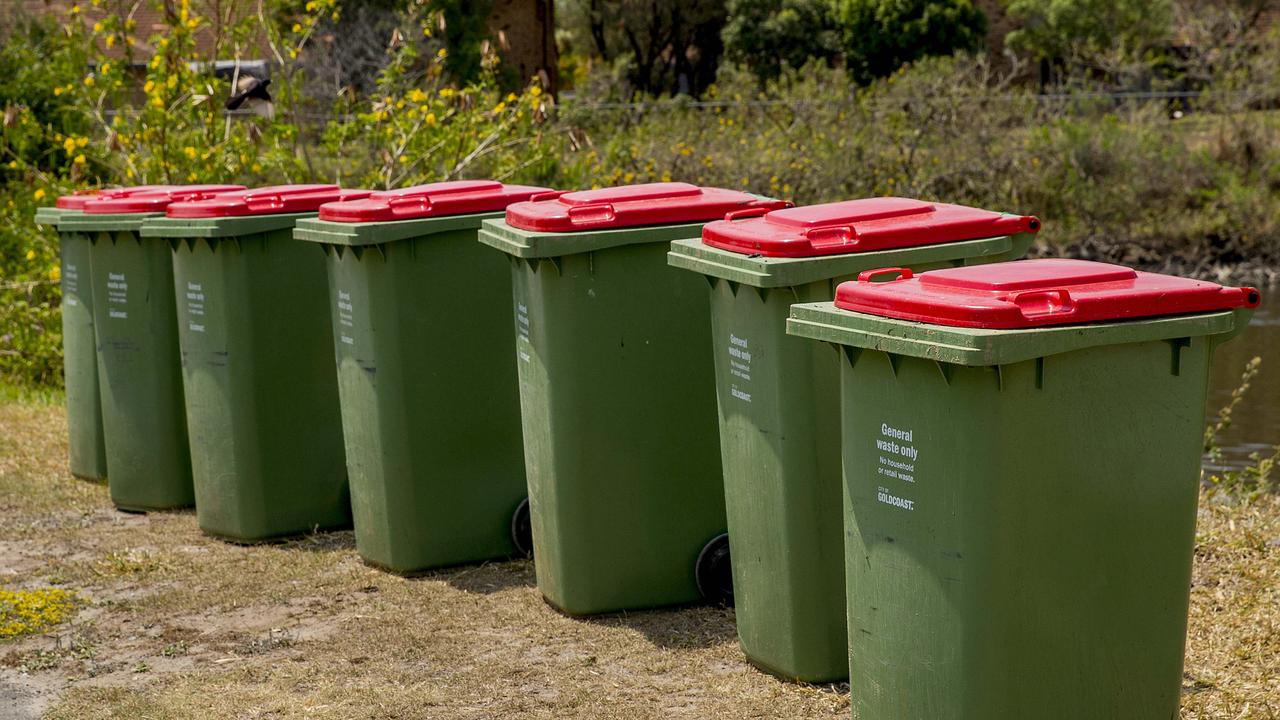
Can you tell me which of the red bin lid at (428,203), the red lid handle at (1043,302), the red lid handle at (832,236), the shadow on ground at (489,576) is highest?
the red bin lid at (428,203)

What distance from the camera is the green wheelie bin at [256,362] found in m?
6.22

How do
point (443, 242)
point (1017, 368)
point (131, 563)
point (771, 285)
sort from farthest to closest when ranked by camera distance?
point (131, 563) → point (443, 242) → point (771, 285) → point (1017, 368)

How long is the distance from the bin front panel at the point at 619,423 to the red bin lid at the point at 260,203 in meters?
1.56

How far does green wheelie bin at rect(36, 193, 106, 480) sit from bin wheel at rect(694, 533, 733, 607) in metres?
3.70

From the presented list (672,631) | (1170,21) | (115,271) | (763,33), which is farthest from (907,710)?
(1170,21)

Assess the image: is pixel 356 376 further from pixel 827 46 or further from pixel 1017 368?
pixel 827 46

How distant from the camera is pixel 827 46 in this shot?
32344mm

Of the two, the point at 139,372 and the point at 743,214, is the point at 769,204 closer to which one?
the point at 743,214

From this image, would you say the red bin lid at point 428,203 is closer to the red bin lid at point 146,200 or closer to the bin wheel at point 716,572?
the red bin lid at point 146,200

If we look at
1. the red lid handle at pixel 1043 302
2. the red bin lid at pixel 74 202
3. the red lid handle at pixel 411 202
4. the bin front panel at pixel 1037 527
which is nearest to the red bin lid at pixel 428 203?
the red lid handle at pixel 411 202

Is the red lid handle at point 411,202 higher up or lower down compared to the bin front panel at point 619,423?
higher up

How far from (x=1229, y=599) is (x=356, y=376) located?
3212 mm

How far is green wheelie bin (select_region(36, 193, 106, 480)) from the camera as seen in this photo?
290 inches

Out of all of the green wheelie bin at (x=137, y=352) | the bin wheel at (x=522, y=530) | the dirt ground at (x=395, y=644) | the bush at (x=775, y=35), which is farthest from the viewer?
the bush at (x=775, y=35)
